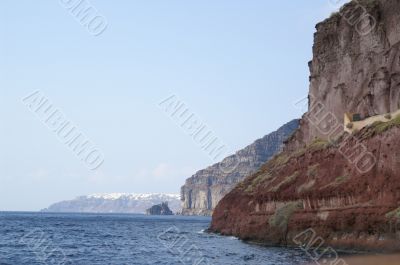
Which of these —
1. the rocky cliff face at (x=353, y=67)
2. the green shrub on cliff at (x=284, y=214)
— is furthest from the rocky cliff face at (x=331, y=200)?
the rocky cliff face at (x=353, y=67)

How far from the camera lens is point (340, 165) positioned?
5469cm

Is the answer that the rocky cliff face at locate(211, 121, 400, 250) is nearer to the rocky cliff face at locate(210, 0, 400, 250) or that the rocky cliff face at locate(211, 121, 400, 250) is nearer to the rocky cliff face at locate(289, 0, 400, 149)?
the rocky cliff face at locate(210, 0, 400, 250)

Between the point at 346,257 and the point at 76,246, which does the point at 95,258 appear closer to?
the point at 76,246

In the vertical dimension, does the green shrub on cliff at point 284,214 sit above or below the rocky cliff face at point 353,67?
below

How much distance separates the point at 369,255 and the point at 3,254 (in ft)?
98.1

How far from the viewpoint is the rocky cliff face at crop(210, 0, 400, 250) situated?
45.8m

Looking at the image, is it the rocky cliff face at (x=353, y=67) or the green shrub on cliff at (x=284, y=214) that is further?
the rocky cliff face at (x=353, y=67)

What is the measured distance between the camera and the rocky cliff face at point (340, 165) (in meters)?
45.8

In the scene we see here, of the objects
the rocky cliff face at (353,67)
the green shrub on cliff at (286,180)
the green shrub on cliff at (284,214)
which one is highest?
the rocky cliff face at (353,67)

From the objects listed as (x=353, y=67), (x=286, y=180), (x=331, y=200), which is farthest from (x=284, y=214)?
(x=353, y=67)

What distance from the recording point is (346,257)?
4031 centimetres

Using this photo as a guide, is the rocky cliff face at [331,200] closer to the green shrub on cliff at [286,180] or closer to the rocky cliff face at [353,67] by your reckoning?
the green shrub on cliff at [286,180]

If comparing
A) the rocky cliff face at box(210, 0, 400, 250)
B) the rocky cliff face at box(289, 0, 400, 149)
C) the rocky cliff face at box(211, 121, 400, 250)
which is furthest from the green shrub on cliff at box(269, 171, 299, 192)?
the rocky cliff face at box(289, 0, 400, 149)

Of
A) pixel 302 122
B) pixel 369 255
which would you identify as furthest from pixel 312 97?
pixel 369 255
